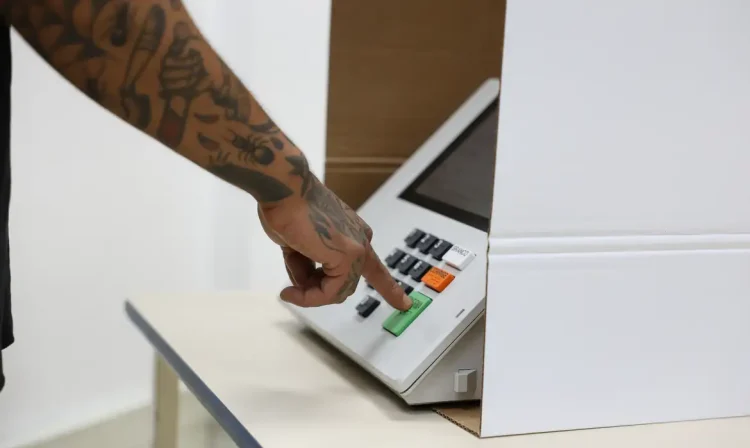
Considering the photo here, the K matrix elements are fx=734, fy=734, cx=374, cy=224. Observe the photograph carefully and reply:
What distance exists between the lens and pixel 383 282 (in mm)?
620

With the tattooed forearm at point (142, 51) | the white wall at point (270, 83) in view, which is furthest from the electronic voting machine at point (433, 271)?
the white wall at point (270, 83)

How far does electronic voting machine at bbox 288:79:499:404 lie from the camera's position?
22.7 inches

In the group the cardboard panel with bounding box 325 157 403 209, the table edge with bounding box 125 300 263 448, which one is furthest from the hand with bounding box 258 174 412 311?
the cardboard panel with bounding box 325 157 403 209

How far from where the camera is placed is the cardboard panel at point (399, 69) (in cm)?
87

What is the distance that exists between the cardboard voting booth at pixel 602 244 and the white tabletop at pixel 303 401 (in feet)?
0.05

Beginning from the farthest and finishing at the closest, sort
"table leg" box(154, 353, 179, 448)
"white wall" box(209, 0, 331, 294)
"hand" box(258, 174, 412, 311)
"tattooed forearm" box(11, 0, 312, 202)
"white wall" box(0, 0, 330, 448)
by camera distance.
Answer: "white wall" box(209, 0, 331, 294)
"white wall" box(0, 0, 330, 448)
"table leg" box(154, 353, 179, 448)
"hand" box(258, 174, 412, 311)
"tattooed forearm" box(11, 0, 312, 202)

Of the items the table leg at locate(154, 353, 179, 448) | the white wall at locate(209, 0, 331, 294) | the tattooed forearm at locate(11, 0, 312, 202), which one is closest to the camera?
the tattooed forearm at locate(11, 0, 312, 202)

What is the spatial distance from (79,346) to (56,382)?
0.26ft

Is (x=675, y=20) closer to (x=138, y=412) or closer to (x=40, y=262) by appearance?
(x=40, y=262)

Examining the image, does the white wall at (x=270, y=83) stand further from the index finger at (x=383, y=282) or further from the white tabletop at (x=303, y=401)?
the index finger at (x=383, y=282)

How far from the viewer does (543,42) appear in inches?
19.8

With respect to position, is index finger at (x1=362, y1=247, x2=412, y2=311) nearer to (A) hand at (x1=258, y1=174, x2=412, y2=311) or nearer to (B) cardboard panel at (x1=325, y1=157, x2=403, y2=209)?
(A) hand at (x1=258, y1=174, x2=412, y2=311)

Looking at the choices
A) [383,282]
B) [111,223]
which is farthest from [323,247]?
[111,223]

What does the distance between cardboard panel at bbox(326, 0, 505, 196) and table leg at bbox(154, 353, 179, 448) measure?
0.94 ft
